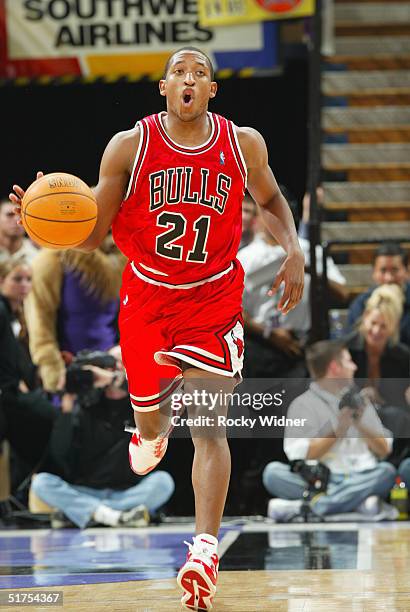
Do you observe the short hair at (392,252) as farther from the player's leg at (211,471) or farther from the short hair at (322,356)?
the player's leg at (211,471)

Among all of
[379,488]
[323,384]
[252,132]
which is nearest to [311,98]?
[323,384]

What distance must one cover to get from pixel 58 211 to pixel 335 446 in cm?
354

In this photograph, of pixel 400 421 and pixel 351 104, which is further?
pixel 351 104

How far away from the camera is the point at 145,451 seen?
5.15 meters

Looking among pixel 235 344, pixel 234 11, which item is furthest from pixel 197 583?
pixel 234 11

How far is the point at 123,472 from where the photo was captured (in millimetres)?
7531

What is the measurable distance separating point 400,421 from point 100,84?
4.31 meters

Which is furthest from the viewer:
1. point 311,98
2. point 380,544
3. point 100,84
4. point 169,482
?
point 100,84

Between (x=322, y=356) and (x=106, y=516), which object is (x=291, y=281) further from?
(x=106, y=516)

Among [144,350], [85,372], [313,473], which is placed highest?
[144,350]

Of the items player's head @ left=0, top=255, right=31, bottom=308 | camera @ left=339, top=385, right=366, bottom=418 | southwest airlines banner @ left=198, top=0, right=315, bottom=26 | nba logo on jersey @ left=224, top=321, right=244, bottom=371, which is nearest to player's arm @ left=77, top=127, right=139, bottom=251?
nba logo on jersey @ left=224, top=321, right=244, bottom=371

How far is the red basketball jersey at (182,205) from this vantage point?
4.65 meters

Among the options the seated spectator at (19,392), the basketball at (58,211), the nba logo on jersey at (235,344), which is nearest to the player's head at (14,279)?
the seated spectator at (19,392)

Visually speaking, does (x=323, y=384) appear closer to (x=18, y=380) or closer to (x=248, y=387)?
(x=248, y=387)
